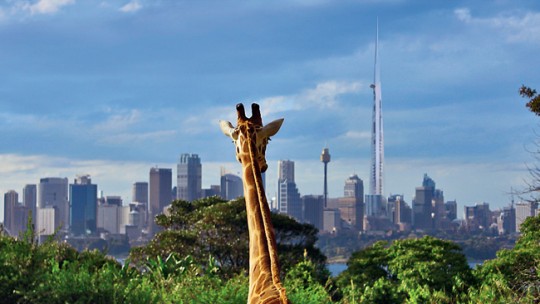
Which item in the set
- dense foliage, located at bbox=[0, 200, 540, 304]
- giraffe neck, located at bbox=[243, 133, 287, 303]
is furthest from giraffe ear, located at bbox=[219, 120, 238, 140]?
dense foliage, located at bbox=[0, 200, 540, 304]

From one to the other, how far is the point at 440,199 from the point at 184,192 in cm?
6466

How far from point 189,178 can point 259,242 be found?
14255 cm

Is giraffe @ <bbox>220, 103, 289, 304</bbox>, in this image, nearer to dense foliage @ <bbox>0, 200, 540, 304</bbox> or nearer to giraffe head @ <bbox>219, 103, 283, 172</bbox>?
giraffe head @ <bbox>219, 103, 283, 172</bbox>

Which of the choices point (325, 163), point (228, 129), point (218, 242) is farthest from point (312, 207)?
point (228, 129)

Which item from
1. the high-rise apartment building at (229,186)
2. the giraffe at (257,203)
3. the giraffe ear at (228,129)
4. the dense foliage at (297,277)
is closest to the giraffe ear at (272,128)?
the giraffe at (257,203)

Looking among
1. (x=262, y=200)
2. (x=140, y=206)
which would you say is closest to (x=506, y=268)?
(x=262, y=200)

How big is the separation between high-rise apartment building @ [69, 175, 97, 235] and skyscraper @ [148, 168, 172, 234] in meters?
16.7

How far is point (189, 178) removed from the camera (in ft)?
490

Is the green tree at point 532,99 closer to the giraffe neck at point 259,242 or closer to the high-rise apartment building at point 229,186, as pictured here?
the giraffe neck at point 259,242

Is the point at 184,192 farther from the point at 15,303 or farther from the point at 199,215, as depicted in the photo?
the point at 15,303

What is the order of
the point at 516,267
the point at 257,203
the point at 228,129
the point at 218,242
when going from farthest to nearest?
1. the point at 218,242
2. the point at 516,267
3. the point at 228,129
4. the point at 257,203

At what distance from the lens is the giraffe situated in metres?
7.41

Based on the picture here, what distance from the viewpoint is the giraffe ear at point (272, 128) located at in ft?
25.5

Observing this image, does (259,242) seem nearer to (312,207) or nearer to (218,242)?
(218,242)
